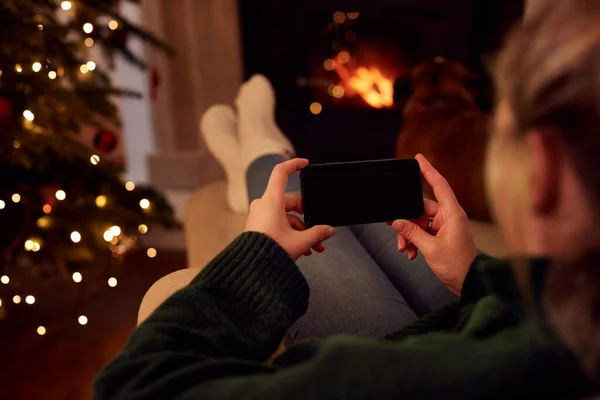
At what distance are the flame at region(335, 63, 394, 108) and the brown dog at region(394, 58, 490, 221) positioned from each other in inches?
22.2

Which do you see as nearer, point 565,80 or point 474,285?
point 565,80

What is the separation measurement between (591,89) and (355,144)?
2.22m

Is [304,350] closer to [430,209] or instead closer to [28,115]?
[430,209]

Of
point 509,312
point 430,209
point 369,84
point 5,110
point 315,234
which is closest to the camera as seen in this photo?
point 509,312

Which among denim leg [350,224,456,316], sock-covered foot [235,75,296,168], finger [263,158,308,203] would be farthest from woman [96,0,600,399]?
sock-covered foot [235,75,296,168]

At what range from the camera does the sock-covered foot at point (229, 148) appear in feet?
4.37

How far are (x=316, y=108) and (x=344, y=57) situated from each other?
272 millimetres

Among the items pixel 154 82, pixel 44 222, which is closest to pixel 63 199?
pixel 44 222

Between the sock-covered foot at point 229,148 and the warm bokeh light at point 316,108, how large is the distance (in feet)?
3.47

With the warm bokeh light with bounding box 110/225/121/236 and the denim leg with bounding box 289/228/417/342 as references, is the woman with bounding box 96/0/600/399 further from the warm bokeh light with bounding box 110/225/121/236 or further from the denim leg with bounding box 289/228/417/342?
the warm bokeh light with bounding box 110/225/121/236

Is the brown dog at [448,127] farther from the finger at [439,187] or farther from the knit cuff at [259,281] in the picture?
the knit cuff at [259,281]

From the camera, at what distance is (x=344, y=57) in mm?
2490

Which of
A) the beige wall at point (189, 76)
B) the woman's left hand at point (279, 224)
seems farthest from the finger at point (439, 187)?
the beige wall at point (189, 76)

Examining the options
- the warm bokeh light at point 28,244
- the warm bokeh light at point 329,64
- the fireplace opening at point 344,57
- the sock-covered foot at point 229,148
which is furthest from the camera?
the warm bokeh light at point 329,64
